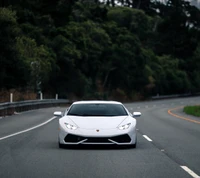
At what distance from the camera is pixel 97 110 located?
16266mm

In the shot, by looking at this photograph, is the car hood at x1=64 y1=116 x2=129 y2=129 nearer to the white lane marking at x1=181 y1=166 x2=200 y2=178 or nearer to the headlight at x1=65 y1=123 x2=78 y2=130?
the headlight at x1=65 y1=123 x2=78 y2=130

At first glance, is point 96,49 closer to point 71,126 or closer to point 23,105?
point 23,105

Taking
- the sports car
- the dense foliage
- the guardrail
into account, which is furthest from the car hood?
the dense foliage

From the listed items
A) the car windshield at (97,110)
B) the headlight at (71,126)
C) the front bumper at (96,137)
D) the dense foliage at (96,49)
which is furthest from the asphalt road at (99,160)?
the dense foliage at (96,49)

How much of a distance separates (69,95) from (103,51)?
1288 cm

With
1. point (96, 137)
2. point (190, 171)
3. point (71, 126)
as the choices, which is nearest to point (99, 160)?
point (96, 137)

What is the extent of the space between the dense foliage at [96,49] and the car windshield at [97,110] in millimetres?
24117

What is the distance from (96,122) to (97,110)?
122 centimetres

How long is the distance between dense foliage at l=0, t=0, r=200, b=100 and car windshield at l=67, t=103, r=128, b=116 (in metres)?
24.1

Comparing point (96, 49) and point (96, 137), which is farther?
point (96, 49)

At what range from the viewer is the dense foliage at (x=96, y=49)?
48897 mm

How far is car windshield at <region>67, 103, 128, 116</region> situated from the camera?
16031mm

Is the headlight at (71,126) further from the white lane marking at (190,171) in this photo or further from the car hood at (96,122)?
the white lane marking at (190,171)

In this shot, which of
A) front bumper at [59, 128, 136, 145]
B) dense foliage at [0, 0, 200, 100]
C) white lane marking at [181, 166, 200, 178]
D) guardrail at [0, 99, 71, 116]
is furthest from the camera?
dense foliage at [0, 0, 200, 100]
